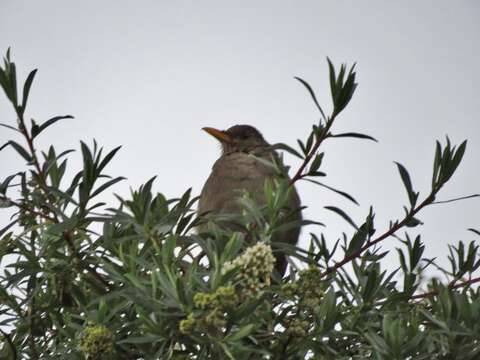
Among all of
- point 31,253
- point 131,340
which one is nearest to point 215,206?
point 31,253

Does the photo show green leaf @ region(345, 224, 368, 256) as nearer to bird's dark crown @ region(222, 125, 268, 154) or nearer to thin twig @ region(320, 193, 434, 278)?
thin twig @ region(320, 193, 434, 278)

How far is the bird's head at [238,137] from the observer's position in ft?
21.1

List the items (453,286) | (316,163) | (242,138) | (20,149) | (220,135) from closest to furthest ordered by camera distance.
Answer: (316,163)
(20,149)
(453,286)
(220,135)
(242,138)

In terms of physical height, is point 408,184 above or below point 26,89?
→ below

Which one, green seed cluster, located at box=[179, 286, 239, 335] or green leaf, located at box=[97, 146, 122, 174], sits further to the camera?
green leaf, located at box=[97, 146, 122, 174]

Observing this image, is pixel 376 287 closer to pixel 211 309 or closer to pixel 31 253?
pixel 211 309

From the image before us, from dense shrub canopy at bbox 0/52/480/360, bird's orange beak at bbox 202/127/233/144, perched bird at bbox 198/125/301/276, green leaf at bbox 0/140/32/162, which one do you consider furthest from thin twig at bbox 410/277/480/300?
bird's orange beak at bbox 202/127/233/144

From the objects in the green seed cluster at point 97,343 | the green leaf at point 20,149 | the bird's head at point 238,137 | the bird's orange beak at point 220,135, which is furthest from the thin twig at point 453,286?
the bird's orange beak at point 220,135

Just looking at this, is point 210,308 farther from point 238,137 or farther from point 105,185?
point 238,137

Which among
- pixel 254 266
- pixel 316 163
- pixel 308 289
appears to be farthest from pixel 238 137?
pixel 254 266

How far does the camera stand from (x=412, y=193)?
2594mm

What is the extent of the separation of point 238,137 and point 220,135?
22cm

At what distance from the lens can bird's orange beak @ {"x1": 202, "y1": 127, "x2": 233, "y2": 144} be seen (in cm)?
643

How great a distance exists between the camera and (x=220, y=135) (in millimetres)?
6441
